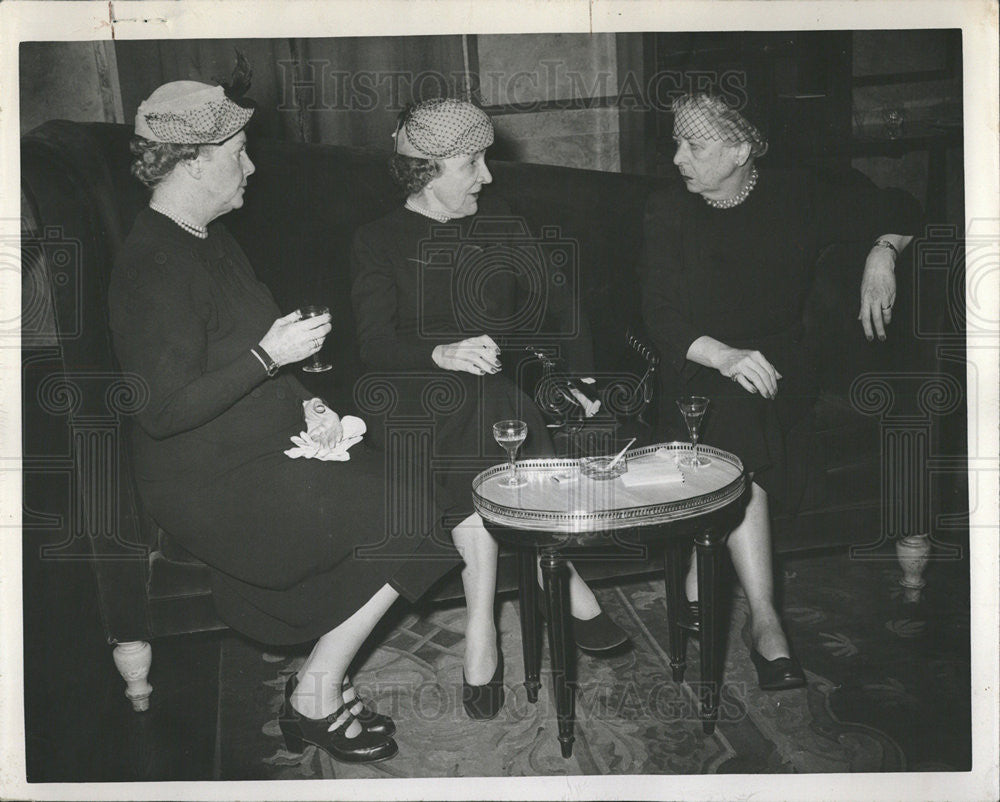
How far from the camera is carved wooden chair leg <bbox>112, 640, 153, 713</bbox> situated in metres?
2.41

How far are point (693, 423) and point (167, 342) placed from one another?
1373 millimetres

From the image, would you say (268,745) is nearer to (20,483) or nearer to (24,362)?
(20,483)

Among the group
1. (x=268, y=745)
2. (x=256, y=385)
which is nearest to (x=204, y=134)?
(x=256, y=385)

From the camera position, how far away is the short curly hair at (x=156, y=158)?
2324mm

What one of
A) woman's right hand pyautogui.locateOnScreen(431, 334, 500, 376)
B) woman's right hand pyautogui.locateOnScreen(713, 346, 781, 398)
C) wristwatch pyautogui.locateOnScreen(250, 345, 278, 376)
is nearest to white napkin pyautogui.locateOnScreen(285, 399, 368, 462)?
wristwatch pyautogui.locateOnScreen(250, 345, 278, 376)

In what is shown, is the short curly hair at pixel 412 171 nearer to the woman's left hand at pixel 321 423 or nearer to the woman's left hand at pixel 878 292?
the woman's left hand at pixel 321 423

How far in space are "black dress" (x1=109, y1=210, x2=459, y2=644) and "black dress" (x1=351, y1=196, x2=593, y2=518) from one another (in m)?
0.20

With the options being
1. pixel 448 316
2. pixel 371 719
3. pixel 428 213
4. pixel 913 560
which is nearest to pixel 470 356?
pixel 448 316

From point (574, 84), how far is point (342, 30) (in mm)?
624

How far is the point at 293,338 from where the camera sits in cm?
236

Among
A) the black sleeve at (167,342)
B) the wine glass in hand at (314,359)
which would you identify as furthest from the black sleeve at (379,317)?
the black sleeve at (167,342)

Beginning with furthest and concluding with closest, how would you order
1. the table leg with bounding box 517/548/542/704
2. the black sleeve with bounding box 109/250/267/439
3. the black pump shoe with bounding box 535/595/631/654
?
the black pump shoe with bounding box 535/595/631/654 < the table leg with bounding box 517/548/542/704 < the black sleeve with bounding box 109/250/267/439

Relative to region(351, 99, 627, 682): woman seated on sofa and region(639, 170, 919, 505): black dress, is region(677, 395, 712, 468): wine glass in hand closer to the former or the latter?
region(639, 170, 919, 505): black dress

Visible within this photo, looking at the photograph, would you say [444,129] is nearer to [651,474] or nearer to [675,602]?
[651,474]
